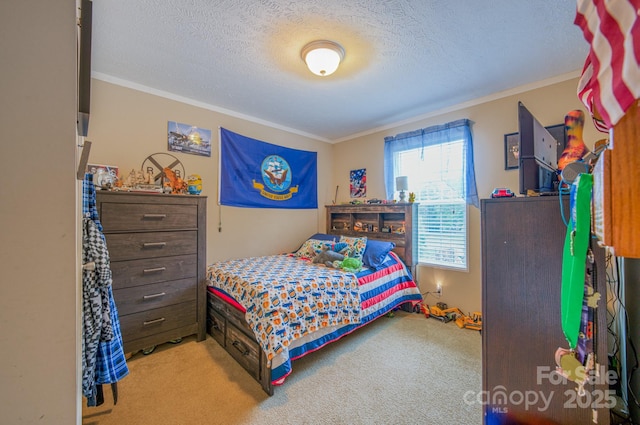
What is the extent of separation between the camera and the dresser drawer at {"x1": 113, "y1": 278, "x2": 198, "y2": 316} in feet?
6.56

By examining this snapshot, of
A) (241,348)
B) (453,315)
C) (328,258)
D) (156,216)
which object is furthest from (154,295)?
(453,315)

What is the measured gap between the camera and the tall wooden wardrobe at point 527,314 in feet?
3.05

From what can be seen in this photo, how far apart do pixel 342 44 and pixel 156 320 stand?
9.12 ft

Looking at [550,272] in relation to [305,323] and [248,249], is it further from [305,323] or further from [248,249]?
[248,249]

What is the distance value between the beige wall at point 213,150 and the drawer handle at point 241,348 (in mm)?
1207

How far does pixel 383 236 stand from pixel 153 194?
2.70 m

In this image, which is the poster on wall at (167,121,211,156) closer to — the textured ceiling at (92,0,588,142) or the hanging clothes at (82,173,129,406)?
the textured ceiling at (92,0,588,142)

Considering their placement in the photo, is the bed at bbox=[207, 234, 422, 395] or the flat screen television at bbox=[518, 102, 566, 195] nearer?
the flat screen television at bbox=[518, 102, 566, 195]

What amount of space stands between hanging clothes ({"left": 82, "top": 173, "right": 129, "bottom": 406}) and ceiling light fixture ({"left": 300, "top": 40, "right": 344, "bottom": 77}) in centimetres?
168

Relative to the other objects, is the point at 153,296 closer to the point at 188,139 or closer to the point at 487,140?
the point at 188,139

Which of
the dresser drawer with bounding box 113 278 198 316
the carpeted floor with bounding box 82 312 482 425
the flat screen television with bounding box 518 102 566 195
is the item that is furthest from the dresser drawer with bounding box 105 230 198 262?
the flat screen television with bounding box 518 102 566 195

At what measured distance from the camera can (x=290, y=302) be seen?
1857mm

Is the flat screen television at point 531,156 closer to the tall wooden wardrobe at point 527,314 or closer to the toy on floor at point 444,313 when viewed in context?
the tall wooden wardrobe at point 527,314

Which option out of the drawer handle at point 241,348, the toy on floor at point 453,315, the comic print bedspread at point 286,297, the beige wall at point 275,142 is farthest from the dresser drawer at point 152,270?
the toy on floor at point 453,315
